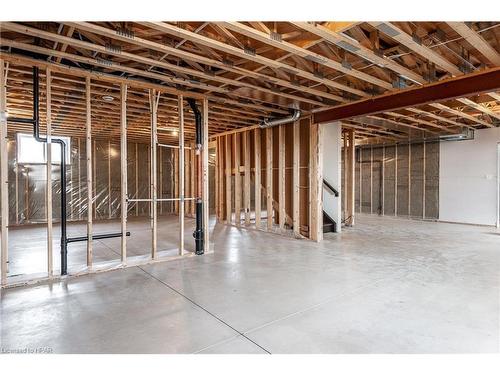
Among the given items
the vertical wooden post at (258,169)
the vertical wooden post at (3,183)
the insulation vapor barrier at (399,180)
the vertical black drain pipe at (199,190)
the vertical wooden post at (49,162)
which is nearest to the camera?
the vertical wooden post at (3,183)

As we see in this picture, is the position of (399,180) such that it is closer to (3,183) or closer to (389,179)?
(389,179)

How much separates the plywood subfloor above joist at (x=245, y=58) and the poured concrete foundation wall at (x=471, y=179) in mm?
3403

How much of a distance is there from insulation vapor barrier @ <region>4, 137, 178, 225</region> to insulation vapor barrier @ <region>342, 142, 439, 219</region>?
7.58m

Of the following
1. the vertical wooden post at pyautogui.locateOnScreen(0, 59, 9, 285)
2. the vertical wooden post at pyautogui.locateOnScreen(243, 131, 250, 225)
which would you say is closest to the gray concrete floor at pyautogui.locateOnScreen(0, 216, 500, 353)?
the vertical wooden post at pyautogui.locateOnScreen(0, 59, 9, 285)

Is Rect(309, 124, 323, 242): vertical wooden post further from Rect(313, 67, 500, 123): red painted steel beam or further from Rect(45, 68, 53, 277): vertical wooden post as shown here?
Rect(45, 68, 53, 277): vertical wooden post

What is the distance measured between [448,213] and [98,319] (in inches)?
389

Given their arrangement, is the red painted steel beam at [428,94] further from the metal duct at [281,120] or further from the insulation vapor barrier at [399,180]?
the insulation vapor barrier at [399,180]

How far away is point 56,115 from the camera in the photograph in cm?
677

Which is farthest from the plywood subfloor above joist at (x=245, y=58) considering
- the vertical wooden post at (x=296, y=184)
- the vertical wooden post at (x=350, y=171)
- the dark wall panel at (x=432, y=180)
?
the dark wall panel at (x=432, y=180)

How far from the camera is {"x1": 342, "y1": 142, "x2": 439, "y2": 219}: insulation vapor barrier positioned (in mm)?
9484

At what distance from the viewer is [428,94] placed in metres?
4.27

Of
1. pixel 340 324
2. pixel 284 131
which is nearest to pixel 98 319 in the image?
pixel 340 324

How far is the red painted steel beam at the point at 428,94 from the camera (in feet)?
12.4

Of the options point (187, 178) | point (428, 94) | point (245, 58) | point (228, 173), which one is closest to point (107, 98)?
point (245, 58)
